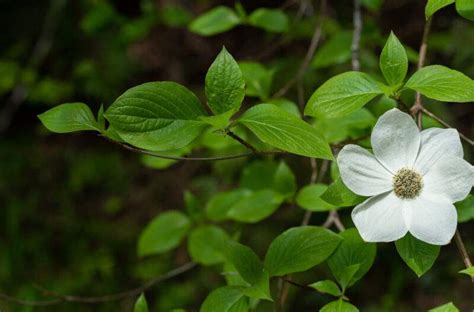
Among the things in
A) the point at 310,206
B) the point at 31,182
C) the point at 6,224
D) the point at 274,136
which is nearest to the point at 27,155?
the point at 31,182

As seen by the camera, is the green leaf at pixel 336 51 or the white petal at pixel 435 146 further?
the green leaf at pixel 336 51

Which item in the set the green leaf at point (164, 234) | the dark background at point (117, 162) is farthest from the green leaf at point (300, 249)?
the dark background at point (117, 162)

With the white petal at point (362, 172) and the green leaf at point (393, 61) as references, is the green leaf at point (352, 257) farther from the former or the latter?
the green leaf at point (393, 61)

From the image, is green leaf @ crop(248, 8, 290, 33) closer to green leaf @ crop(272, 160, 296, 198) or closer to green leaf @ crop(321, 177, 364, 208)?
green leaf @ crop(272, 160, 296, 198)

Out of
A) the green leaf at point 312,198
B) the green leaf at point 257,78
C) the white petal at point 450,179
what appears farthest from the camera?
the green leaf at point 257,78

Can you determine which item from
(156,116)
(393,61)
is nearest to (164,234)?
(156,116)

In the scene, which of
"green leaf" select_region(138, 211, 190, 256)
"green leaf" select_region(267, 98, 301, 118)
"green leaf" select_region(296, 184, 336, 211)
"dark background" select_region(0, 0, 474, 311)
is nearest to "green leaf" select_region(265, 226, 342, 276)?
→ "green leaf" select_region(296, 184, 336, 211)
